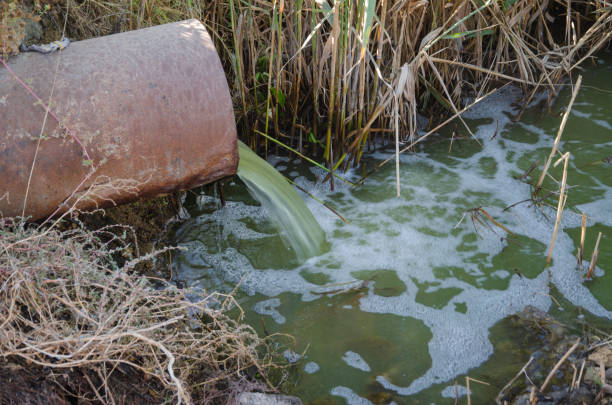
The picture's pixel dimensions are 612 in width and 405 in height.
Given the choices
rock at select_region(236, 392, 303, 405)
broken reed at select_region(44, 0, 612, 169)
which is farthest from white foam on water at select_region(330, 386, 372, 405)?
broken reed at select_region(44, 0, 612, 169)

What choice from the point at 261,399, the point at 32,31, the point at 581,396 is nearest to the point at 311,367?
the point at 261,399

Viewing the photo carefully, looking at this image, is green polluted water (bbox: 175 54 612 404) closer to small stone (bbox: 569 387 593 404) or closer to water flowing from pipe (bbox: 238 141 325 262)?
water flowing from pipe (bbox: 238 141 325 262)

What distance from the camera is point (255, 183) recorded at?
2287 millimetres

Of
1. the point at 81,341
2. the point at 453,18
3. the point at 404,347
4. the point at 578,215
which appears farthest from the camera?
the point at 453,18

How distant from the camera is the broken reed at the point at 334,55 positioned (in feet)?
8.05

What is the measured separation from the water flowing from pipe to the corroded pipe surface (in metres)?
0.45

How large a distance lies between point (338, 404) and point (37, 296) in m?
0.99

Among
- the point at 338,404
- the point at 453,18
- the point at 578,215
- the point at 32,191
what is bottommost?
the point at 338,404

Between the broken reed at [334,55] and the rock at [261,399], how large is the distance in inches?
54.1

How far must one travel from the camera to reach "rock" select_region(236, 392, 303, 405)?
59.4 inches

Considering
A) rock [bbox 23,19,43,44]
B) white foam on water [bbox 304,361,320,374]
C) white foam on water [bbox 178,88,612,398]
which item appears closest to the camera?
white foam on water [bbox 304,361,320,374]

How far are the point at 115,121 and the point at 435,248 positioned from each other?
1510mm

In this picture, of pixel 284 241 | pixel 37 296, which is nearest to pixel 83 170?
pixel 37 296

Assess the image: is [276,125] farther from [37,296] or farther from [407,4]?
[37,296]
